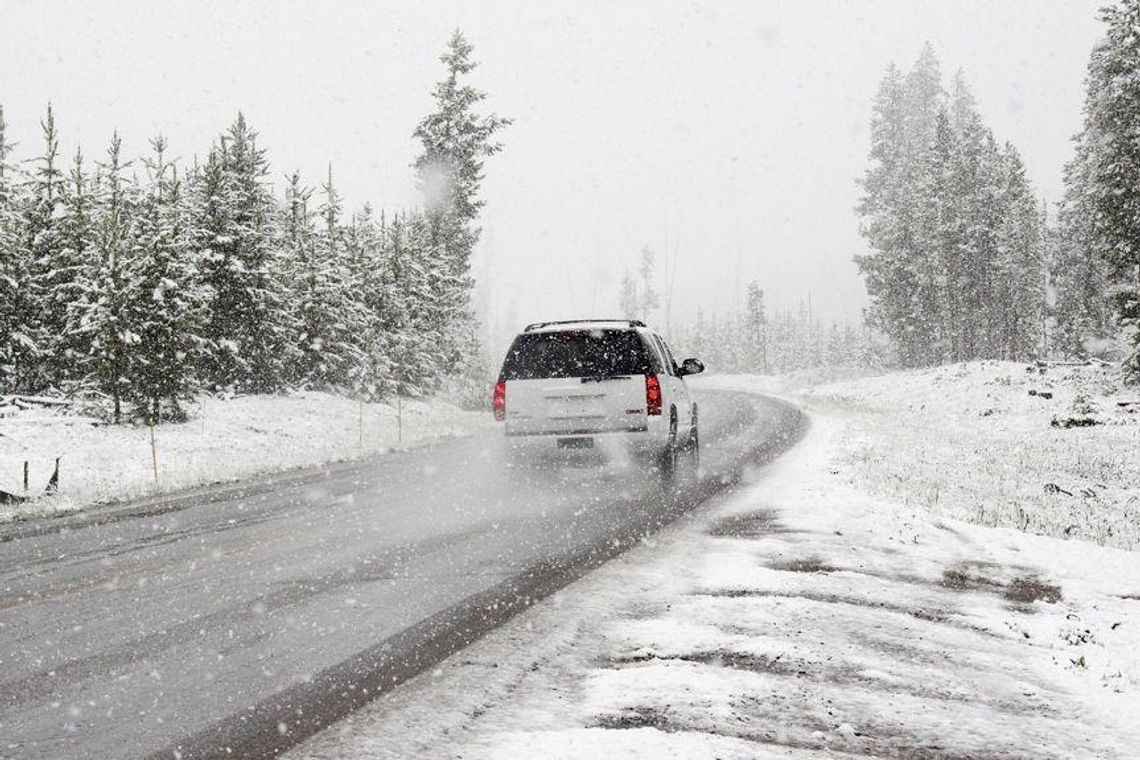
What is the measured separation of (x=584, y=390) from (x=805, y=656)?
7035mm

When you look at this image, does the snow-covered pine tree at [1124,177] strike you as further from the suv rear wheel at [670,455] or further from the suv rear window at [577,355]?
the suv rear window at [577,355]

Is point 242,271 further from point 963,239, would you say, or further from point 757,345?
point 757,345

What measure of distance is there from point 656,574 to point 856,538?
7.97 ft

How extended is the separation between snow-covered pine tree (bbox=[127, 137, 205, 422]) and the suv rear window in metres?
11.4

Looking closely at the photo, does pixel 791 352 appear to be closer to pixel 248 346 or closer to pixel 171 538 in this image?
pixel 248 346

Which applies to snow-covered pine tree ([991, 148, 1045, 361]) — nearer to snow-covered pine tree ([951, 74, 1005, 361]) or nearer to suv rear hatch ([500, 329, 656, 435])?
snow-covered pine tree ([951, 74, 1005, 361])

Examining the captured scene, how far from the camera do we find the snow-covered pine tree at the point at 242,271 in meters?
25.3

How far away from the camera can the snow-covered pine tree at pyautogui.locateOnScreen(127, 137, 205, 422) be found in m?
19.7

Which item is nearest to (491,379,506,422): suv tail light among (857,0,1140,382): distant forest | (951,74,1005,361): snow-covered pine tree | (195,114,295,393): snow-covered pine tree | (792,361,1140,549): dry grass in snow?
(792,361,1140,549): dry grass in snow

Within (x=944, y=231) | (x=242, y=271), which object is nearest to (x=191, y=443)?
(x=242, y=271)

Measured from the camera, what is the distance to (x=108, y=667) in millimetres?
4484

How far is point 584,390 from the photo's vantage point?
445 inches

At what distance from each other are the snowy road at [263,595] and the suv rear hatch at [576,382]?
80cm

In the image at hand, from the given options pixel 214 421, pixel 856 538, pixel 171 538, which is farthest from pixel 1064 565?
pixel 214 421
